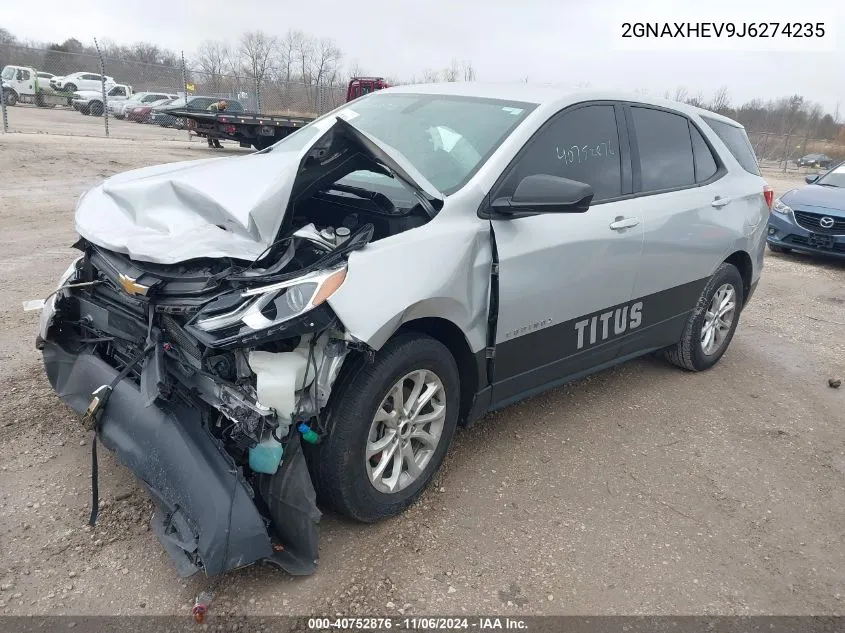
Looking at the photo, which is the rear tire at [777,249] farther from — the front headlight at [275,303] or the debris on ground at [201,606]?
the debris on ground at [201,606]

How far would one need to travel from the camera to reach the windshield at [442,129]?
315 centimetres

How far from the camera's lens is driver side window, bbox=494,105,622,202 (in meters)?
3.21

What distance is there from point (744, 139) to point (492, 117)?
2.88 meters

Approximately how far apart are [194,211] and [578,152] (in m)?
1.98

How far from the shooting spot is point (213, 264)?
2572mm

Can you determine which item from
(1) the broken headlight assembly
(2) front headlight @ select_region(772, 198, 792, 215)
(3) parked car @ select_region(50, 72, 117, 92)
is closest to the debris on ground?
(1) the broken headlight assembly

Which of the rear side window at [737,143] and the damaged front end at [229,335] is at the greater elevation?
the rear side window at [737,143]

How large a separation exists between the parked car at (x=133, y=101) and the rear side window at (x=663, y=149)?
3056cm

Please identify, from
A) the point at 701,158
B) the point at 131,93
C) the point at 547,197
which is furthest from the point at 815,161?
the point at 547,197

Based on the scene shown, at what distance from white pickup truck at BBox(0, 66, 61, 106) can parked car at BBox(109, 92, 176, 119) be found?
292 centimetres

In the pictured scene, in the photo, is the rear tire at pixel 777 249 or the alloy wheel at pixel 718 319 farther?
the rear tire at pixel 777 249

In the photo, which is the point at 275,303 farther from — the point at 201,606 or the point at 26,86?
the point at 26,86

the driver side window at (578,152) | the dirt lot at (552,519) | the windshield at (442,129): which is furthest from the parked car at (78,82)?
the driver side window at (578,152)

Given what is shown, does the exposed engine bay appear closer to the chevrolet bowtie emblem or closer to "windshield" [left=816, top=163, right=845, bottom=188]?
the chevrolet bowtie emblem
